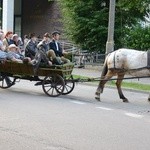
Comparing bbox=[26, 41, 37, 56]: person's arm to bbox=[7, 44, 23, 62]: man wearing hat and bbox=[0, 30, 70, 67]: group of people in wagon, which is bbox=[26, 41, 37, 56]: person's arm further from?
bbox=[7, 44, 23, 62]: man wearing hat

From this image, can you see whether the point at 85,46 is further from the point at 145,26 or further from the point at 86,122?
the point at 86,122

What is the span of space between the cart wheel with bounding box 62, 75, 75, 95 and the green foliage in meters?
10.9

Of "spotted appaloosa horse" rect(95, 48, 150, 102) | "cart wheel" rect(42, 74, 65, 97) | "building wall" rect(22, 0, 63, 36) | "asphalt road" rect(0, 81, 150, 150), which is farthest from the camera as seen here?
"building wall" rect(22, 0, 63, 36)

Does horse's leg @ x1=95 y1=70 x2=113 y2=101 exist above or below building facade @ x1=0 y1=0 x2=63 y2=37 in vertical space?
below

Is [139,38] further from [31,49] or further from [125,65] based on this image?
[125,65]

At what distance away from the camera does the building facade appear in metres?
36.6

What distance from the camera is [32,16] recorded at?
40.9 metres

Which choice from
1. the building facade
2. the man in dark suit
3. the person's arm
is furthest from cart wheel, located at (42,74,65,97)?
the building facade

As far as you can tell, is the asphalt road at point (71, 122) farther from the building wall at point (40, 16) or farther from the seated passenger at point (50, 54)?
the building wall at point (40, 16)

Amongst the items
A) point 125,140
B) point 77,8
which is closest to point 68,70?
point 125,140

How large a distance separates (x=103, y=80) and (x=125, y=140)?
546 cm

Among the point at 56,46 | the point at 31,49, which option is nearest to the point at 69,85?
the point at 56,46

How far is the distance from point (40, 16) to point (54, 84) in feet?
88.0

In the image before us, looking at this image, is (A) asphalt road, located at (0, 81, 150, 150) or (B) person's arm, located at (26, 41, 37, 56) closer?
(A) asphalt road, located at (0, 81, 150, 150)
